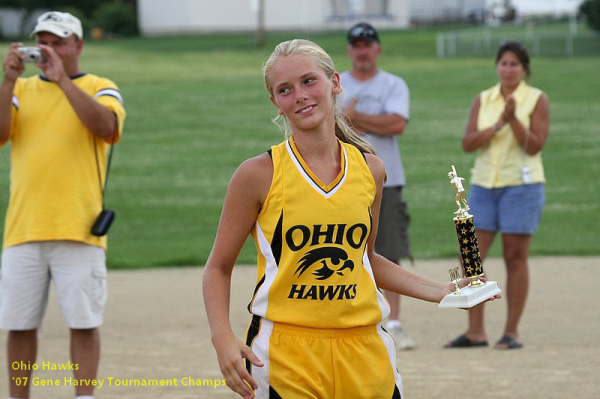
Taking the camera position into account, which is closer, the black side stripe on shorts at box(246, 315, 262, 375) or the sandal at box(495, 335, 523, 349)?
the black side stripe on shorts at box(246, 315, 262, 375)

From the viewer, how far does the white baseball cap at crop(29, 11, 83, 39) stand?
5781 mm

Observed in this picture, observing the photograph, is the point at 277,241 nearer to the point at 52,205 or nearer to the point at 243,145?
the point at 52,205

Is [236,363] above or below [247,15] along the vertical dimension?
below

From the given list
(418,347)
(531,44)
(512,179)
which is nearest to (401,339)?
(418,347)

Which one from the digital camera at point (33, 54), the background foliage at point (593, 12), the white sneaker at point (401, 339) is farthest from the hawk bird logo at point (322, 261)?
the background foliage at point (593, 12)

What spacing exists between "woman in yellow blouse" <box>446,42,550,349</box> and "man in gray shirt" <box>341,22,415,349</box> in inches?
22.5

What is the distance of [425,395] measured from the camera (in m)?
6.18

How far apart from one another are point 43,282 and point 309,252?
264cm

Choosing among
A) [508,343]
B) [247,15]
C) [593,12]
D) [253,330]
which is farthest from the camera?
[247,15]

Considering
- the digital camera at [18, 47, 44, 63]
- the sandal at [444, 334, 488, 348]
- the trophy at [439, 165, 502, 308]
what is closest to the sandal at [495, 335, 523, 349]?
the sandal at [444, 334, 488, 348]

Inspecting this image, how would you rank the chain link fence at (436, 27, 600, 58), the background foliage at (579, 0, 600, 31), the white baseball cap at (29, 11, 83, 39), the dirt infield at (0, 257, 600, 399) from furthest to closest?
the background foliage at (579, 0, 600, 31) < the chain link fence at (436, 27, 600, 58) < the dirt infield at (0, 257, 600, 399) < the white baseball cap at (29, 11, 83, 39)

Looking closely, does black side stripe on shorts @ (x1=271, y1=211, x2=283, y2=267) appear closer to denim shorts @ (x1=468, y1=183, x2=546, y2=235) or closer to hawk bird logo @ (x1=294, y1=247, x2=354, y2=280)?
hawk bird logo @ (x1=294, y1=247, x2=354, y2=280)

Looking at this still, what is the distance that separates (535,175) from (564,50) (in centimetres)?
3575

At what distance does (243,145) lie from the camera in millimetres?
21719
